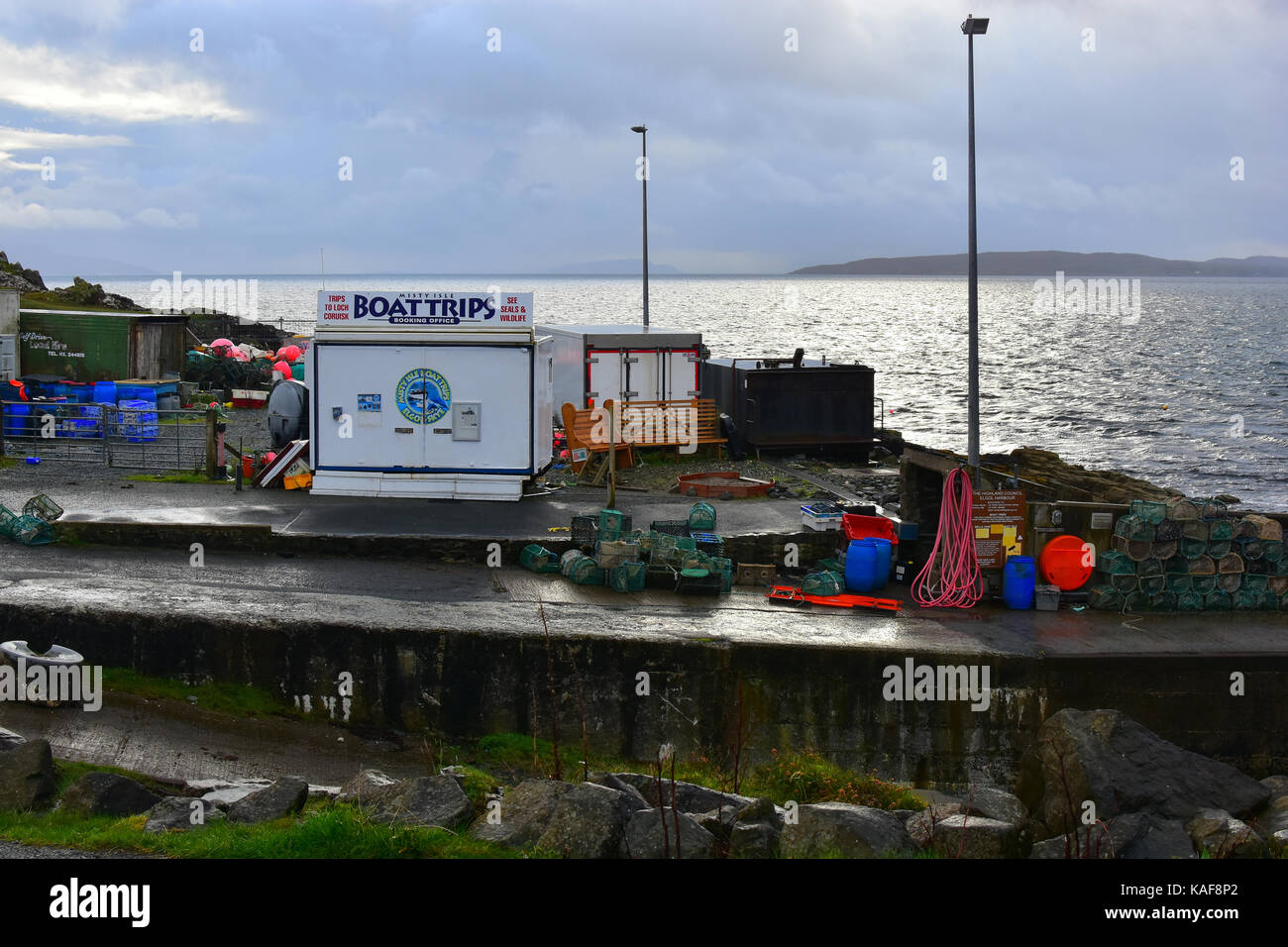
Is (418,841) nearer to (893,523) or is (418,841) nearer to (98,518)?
(893,523)

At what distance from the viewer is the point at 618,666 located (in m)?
13.5

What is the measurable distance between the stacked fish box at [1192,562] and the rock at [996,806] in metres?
5.74

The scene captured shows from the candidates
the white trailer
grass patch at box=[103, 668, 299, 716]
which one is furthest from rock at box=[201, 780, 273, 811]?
the white trailer

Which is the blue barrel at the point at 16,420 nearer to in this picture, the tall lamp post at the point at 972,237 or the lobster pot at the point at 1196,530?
the tall lamp post at the point at 972,237

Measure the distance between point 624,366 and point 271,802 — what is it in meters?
18.7

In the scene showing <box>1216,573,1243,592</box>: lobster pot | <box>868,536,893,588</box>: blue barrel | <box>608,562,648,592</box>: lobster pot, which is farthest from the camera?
<box>868,536,893,588</box>: blue barrel

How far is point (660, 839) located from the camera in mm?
8594

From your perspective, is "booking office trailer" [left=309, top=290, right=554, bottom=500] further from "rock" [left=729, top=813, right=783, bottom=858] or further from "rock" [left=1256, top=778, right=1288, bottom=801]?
"rock" [left=729, top=813, right=783, bottom=858]

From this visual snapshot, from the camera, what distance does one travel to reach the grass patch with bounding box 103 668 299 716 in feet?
44.6

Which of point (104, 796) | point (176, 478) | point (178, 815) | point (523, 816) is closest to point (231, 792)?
point (104, 796)

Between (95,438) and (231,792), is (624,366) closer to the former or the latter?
(95,438)

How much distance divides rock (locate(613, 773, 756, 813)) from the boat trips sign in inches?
430
